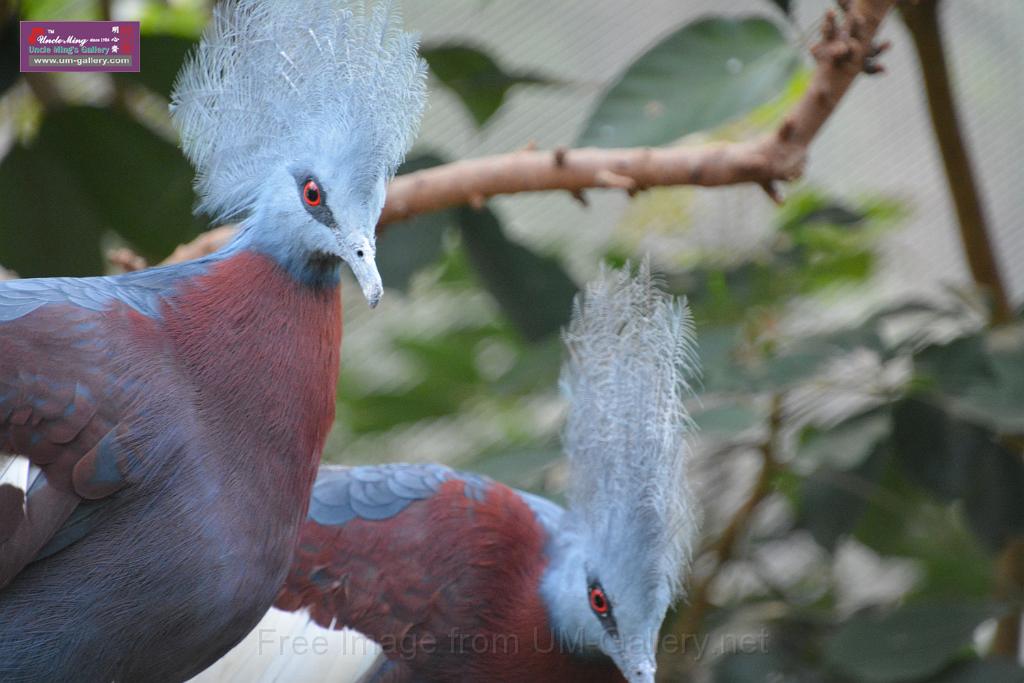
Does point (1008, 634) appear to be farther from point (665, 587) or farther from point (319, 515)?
point (319, 515)

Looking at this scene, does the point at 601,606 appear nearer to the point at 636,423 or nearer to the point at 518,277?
the point at 636,423

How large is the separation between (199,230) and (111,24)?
380 millimetres

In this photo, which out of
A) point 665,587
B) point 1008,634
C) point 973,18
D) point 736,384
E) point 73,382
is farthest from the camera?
point 973,18

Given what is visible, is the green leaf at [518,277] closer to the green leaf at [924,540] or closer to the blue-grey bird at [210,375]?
the green leaf at [924,540]

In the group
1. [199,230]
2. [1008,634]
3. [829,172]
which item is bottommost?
[1008,634]

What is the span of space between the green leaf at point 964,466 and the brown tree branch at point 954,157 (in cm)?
26

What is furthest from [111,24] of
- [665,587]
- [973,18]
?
[973,18]

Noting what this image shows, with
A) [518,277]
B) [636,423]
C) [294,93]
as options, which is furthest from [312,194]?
[518,277]

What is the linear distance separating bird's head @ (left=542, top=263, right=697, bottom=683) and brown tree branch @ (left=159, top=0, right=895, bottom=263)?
0.62 feet

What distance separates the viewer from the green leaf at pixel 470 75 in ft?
6.41

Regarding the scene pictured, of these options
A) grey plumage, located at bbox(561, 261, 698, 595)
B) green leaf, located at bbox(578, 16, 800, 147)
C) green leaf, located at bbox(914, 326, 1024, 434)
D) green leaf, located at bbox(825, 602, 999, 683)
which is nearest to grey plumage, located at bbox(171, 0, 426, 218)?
grey plumage, located at bbox(561, 261, 698, 595)

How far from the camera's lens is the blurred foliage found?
163 centimetres

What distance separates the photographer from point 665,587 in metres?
1.20

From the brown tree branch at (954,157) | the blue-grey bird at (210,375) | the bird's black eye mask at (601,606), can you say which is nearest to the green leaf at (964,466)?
the brown tree branch at (954,157)
